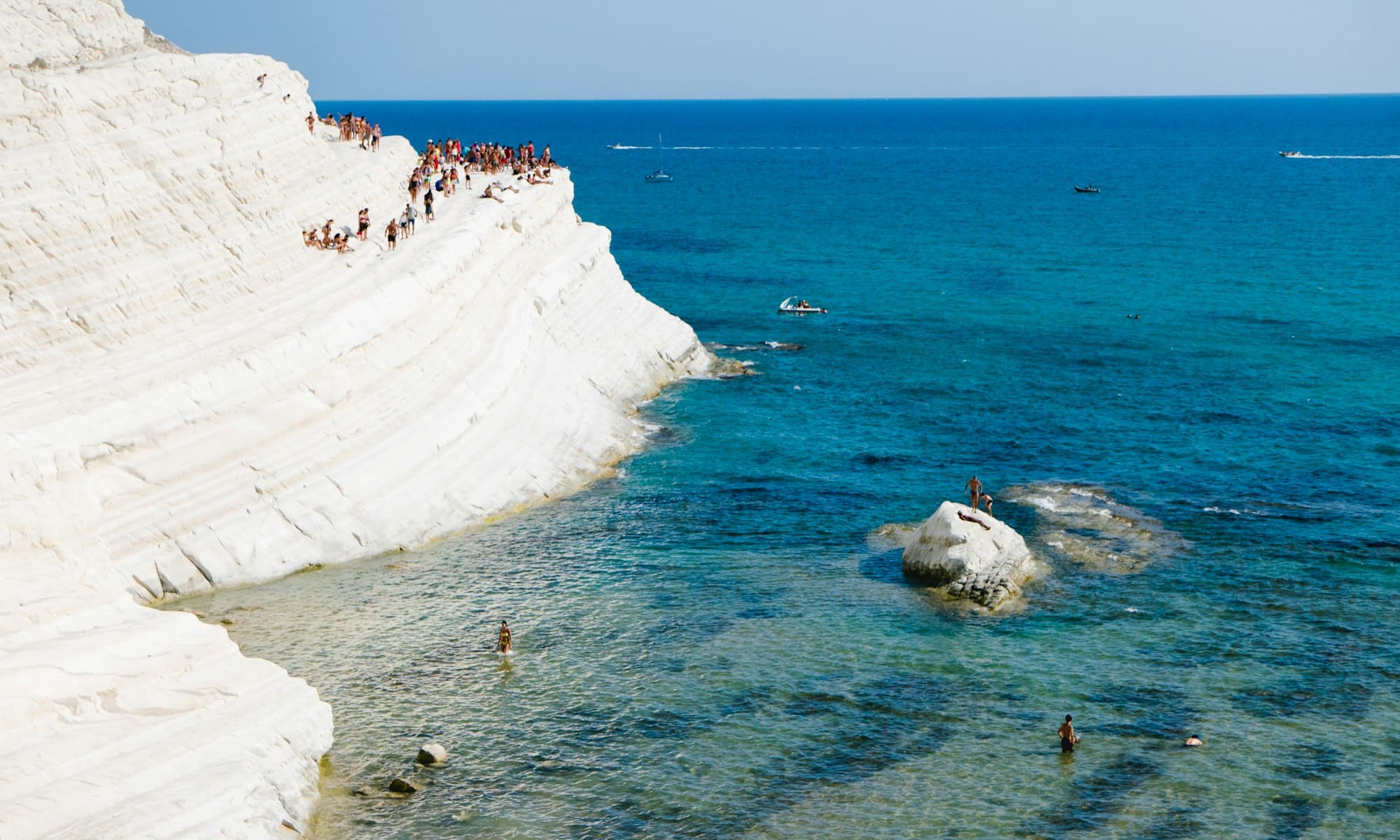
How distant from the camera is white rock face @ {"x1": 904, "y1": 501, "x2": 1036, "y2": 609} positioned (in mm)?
34406

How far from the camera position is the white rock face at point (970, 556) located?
34406mm

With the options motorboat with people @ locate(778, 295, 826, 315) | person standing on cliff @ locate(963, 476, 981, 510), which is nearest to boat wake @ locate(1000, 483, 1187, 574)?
person standing on cliff @ locate(963, 476, 981, 510)

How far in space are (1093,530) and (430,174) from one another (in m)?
30.8

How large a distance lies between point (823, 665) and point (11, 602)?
675 inches

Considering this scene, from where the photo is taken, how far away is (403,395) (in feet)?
127

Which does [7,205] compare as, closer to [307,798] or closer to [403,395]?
[403,395]

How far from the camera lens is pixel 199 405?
106 feet

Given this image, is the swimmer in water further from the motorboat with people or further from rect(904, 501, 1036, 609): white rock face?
the motorboat with people

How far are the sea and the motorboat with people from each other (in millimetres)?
A: 4722

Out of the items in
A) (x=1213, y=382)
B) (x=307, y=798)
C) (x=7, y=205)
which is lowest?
(x=307, y=798)

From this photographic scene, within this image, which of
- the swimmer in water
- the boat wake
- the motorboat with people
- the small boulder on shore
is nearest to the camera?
the small boulder on shore

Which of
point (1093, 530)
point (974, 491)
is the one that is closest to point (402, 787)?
point (974, 491)

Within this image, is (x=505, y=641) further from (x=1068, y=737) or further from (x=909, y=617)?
(x=1068, y=737)

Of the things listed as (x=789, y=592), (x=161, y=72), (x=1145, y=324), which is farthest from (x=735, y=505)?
(x=1145, y=324)
